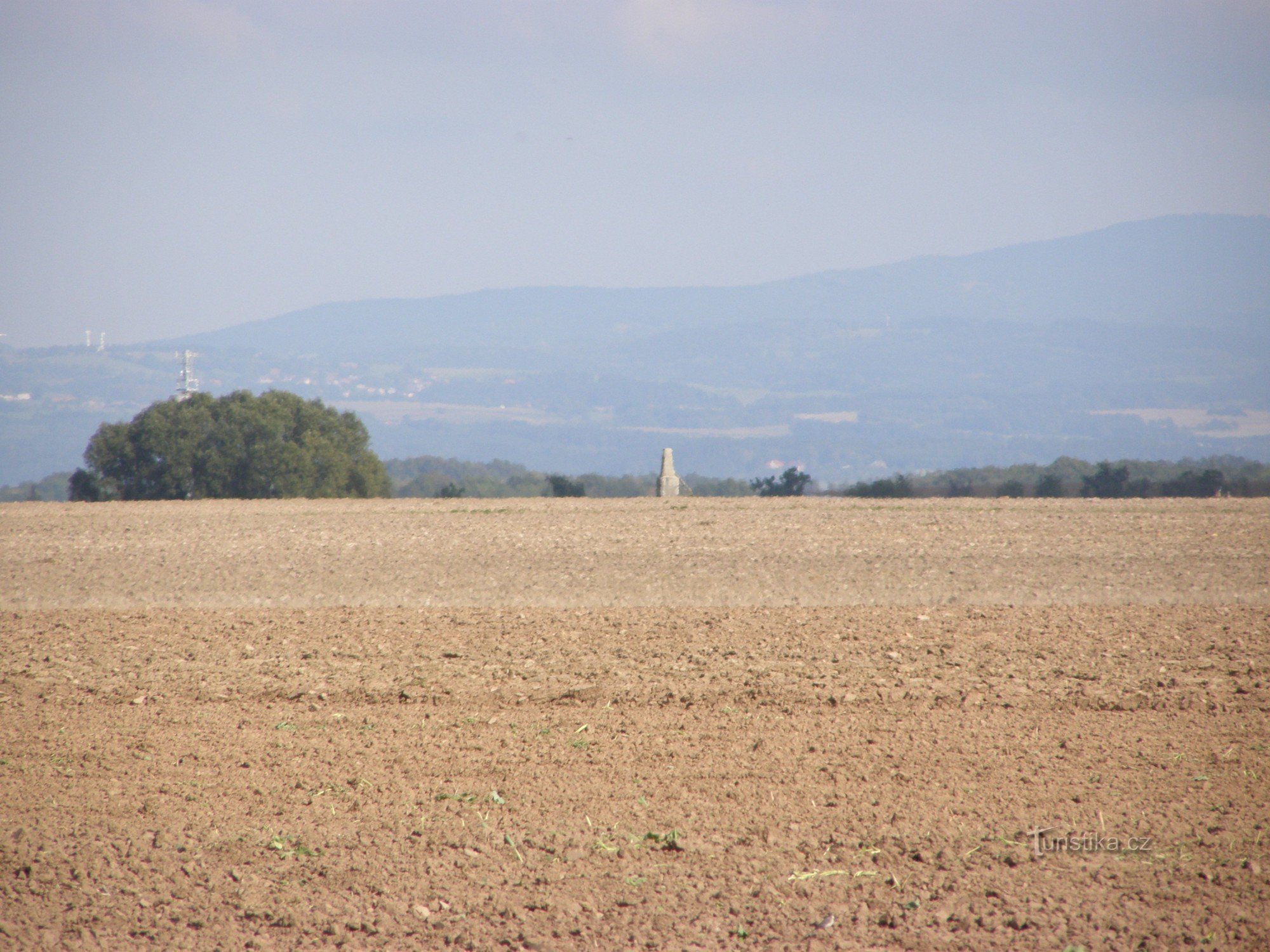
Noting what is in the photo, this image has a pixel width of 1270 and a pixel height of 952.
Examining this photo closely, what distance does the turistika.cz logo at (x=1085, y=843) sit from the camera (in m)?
5.72

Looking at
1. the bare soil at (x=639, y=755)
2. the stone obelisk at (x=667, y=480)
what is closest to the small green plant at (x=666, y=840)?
the bare soil at (x=639, y=755)

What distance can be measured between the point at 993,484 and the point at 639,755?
→ 29074mm

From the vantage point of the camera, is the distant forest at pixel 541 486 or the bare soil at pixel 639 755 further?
the distant forest at pixel 541 486

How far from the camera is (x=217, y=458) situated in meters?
32.4

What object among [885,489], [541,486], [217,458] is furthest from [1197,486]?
[541,486]

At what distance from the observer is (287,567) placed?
1392cm

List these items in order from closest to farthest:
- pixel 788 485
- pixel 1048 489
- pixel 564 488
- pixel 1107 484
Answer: pixel 1048 489 < pixel 1107 484 < pixel 788 485 < pixel 564 488

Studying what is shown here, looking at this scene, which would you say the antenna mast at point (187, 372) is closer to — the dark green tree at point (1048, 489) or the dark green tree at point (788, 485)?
the dark green tree at point (788, 485)

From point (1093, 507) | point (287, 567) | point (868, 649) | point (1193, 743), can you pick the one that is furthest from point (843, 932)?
point (1093, 507)

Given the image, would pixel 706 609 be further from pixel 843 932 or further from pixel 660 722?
pixel 843 932

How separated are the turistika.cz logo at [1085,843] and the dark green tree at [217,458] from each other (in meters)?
28.7

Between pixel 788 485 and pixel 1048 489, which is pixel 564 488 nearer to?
pixel 788 485

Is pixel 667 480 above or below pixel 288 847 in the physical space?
above

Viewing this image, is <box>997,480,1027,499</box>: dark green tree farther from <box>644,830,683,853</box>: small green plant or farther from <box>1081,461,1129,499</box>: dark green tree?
<box>644,830,683,853</box>: small green plant
